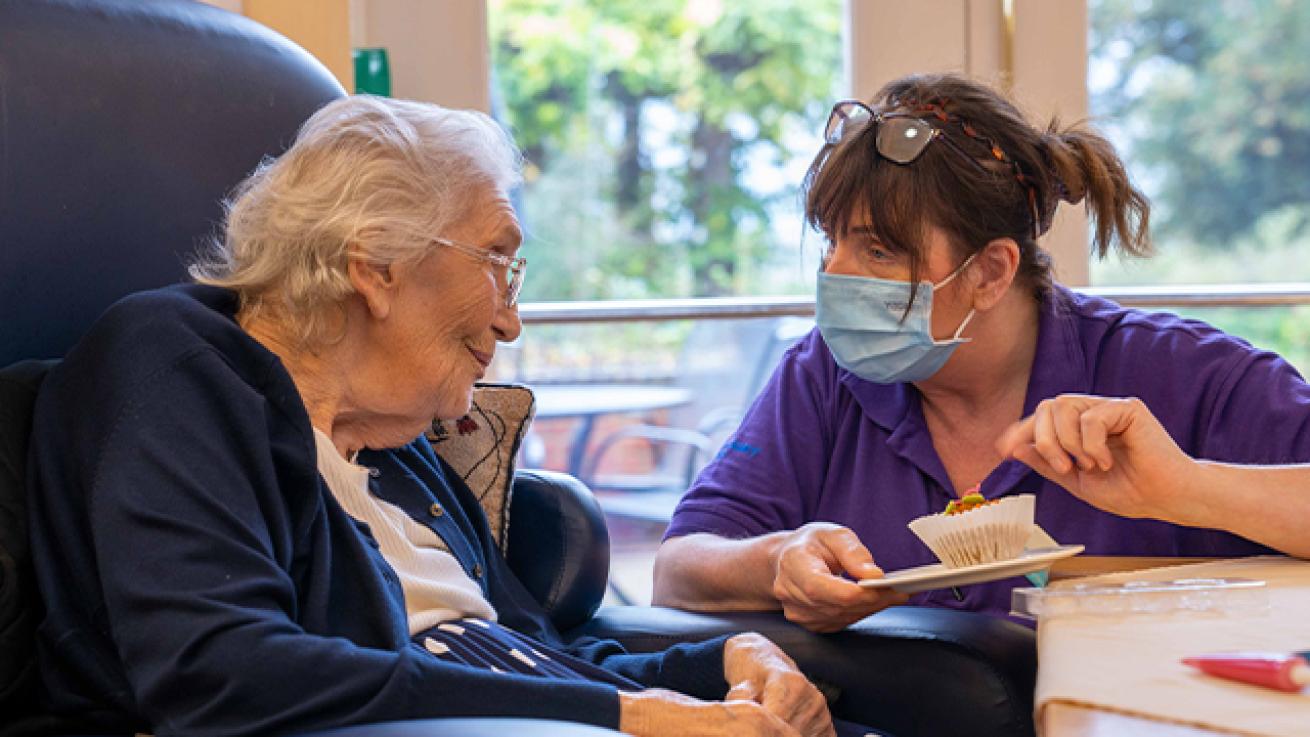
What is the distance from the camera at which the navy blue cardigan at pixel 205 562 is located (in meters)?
1.11

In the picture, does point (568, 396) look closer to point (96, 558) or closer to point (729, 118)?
point (729, 118)

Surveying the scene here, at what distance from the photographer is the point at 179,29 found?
1.48 metres

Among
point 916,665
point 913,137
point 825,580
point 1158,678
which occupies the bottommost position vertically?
point 916,665

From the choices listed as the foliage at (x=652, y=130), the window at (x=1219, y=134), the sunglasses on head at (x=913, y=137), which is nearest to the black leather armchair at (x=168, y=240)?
the sunglasses on head at (x=913, y=137)

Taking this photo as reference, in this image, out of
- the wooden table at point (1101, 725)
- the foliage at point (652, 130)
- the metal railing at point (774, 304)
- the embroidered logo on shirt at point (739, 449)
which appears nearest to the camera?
the wooden table at point (1101, 725)

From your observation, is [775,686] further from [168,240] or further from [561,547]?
[168,240]

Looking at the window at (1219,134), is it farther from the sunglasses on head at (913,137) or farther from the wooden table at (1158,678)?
the wooden table at (1158,678)

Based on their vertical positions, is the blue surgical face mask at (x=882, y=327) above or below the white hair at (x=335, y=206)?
below

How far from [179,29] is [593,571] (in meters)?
0.81

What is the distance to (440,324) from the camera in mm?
1511

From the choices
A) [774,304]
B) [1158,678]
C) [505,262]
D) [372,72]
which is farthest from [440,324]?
[774,304]

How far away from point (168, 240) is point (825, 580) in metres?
0.80

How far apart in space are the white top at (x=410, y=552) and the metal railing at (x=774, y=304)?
50.8 inches

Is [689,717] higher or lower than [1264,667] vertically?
lower
